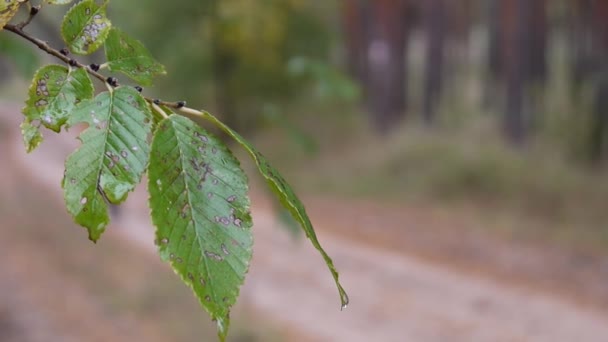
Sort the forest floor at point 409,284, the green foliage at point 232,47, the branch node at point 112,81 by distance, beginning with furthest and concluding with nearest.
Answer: the green foliage at point 232,47
the forest floor at point 409,284
the branch node at point 112,81

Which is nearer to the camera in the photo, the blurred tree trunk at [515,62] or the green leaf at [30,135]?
the green leaf at [30,135]

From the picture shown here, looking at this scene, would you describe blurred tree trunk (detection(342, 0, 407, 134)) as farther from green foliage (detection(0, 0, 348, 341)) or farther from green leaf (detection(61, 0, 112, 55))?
green foliage (detection(0, 0, 348, 341))

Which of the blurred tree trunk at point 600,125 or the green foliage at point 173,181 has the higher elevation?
the green foliage at point 173,181

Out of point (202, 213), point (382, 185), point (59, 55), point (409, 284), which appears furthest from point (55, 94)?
point (382, 185)

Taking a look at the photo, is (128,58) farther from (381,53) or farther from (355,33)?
A: (355,33)

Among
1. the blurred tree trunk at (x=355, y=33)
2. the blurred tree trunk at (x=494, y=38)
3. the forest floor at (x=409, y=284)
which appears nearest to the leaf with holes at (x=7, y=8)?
the forest floor at (x=409, y=284)

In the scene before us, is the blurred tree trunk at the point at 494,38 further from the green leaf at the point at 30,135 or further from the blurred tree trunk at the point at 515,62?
the green leaf at the point at 30,135

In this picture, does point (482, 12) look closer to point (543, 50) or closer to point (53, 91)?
point (543, 50)

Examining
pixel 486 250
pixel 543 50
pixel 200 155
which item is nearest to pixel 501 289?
pixel 486 250
